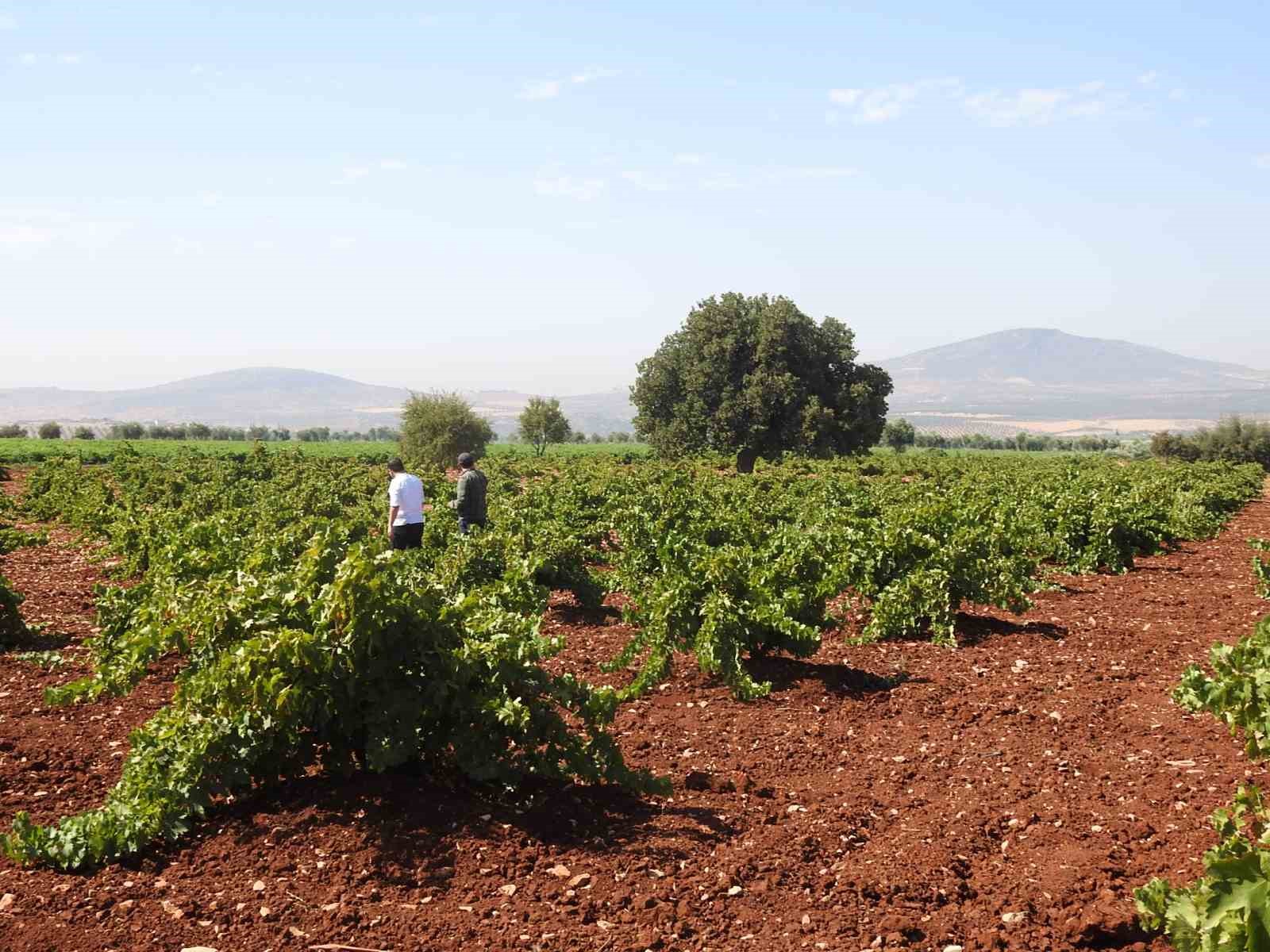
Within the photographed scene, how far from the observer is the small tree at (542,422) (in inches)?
2798

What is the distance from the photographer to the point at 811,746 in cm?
741

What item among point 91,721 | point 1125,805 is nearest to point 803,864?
point 1125,805

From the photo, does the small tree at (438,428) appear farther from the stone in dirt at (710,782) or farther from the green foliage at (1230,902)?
the green foliage at (1230,902)

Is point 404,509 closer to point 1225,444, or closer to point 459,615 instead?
point 459,615

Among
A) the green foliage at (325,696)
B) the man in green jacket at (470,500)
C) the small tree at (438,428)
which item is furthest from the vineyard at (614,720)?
the small tree at (438,428)

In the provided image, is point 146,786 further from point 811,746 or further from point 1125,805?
point 1125,805

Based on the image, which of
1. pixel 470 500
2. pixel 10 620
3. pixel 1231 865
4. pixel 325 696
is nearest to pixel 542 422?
pixel 470 500

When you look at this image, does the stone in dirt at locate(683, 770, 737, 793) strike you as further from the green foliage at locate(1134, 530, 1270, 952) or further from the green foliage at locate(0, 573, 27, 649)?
the green foliage at locate(0, 573, 27, 649)

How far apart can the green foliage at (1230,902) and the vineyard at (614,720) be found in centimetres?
48

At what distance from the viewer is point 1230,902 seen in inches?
123

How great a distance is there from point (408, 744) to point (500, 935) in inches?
49.9

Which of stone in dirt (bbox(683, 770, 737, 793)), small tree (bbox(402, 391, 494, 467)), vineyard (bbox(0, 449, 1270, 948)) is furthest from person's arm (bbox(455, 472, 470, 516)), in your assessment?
small tree (bbox(402, 391, 494, 467))

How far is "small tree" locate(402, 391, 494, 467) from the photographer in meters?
50.6

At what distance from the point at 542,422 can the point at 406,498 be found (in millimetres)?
57871
